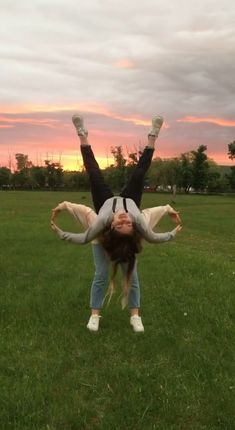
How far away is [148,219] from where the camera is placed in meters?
7.26

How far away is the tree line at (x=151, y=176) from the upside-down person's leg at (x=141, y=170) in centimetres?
10129

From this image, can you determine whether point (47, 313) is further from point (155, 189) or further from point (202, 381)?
point (155, 189)

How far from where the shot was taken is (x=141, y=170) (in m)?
7.83

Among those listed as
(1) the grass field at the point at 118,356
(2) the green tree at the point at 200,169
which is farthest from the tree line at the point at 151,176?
(1) the grass field at the point at 118,356

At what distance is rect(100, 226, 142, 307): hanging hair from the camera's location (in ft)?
22.0

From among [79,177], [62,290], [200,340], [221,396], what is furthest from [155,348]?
[79,177]

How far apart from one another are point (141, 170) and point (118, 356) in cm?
286

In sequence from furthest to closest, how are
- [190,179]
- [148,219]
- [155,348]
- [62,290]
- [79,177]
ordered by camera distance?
[79,177]
[190,179]
[62,290]
[148,219]
[155,348]

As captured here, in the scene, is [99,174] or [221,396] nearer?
[221,396]

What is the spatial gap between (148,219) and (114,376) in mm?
2316

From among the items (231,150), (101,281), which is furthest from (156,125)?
(231,150)

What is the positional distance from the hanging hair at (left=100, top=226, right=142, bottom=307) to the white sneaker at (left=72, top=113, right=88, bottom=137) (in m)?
2.23

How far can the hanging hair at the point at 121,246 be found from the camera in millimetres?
6719

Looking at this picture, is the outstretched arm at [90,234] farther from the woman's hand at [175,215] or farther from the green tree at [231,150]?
the green tree at [231,150]
